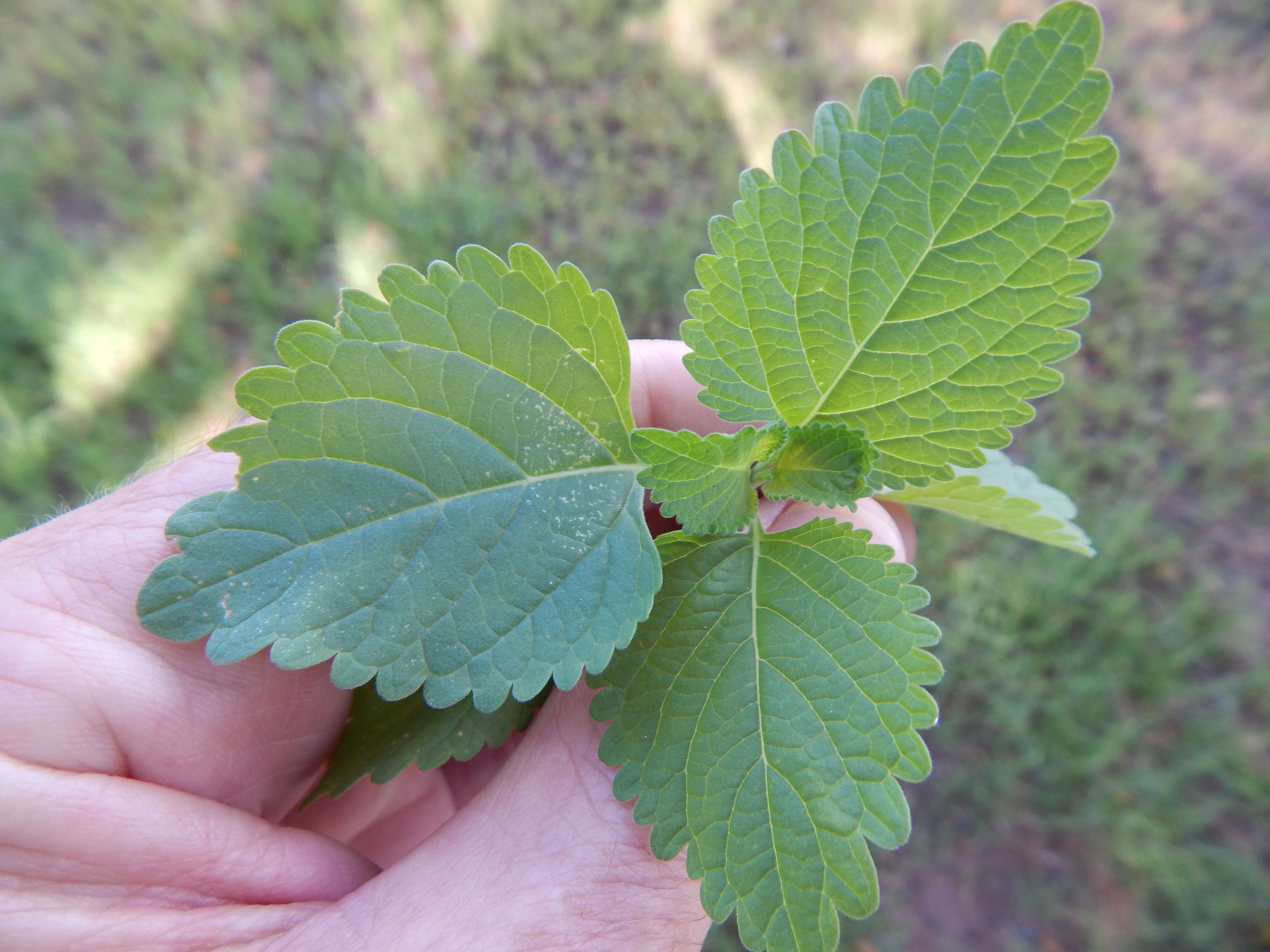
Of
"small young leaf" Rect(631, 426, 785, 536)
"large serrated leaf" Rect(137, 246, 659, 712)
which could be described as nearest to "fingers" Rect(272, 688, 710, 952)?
"large serrated leaf" Rect(137, 246, 659, 712)

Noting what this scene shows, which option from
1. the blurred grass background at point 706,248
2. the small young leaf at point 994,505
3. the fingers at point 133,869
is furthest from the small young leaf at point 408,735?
the blurred grass background at point 706,248

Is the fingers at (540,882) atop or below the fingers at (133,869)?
atop

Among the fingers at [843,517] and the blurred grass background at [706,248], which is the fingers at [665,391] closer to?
the fingers at [843,517]

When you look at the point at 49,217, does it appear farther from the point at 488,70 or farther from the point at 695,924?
the point at 695,924

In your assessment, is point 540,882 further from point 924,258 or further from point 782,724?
point 924,258

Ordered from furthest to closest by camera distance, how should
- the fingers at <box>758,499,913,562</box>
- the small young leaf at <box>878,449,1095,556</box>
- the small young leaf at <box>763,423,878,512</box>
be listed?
the fingers at <box>758,499,913,562</box>
the small young leaf at <box>878,449,1095,556</box>
the small young leaf at <box>763,423,878,512</box>

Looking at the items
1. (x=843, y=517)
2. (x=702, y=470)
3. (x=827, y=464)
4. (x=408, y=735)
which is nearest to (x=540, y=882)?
(x=408, y=735)

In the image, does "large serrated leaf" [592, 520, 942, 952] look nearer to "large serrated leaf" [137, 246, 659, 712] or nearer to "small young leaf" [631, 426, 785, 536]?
"small young leaf" [631, 426, 785, 536]
